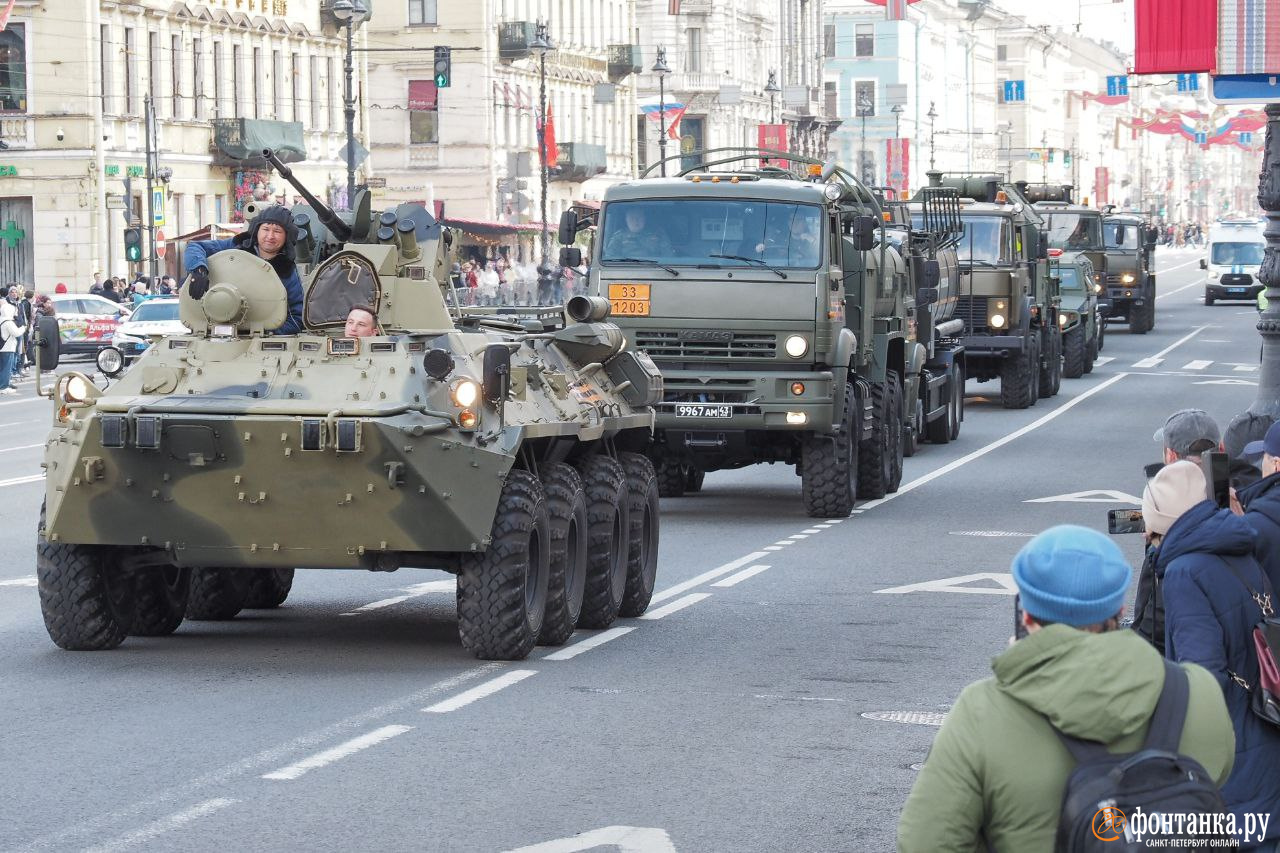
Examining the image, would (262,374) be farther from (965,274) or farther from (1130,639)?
(965,274)

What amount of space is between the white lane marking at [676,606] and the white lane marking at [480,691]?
2489 millimetres

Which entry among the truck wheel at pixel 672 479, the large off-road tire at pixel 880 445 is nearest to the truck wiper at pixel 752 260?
the large off-road tire at pixel 880 445

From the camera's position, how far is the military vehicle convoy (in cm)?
1188

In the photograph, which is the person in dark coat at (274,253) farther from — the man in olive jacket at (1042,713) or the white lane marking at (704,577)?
the man in olive jacket at (1042,713)

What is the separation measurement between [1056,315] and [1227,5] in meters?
15.7

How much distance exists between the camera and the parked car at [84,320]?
151 ft

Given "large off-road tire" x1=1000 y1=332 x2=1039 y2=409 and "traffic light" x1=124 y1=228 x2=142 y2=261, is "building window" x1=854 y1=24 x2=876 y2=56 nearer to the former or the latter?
"traffic light" x1=124 y1=228 x2=142 y2=261

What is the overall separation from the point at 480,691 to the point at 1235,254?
67.4 meters

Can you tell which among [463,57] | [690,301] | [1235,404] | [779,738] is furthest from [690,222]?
[463,57]

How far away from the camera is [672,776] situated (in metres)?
9.50

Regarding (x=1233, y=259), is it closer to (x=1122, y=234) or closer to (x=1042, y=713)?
(x=1122, y=234)

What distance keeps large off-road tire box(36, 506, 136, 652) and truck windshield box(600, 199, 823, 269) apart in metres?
8.47

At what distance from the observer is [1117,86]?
3351 inches

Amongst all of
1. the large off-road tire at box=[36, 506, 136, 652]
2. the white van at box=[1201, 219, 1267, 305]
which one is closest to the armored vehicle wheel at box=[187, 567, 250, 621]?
the large off-road tire at box=[36, 506, 136, 652]
